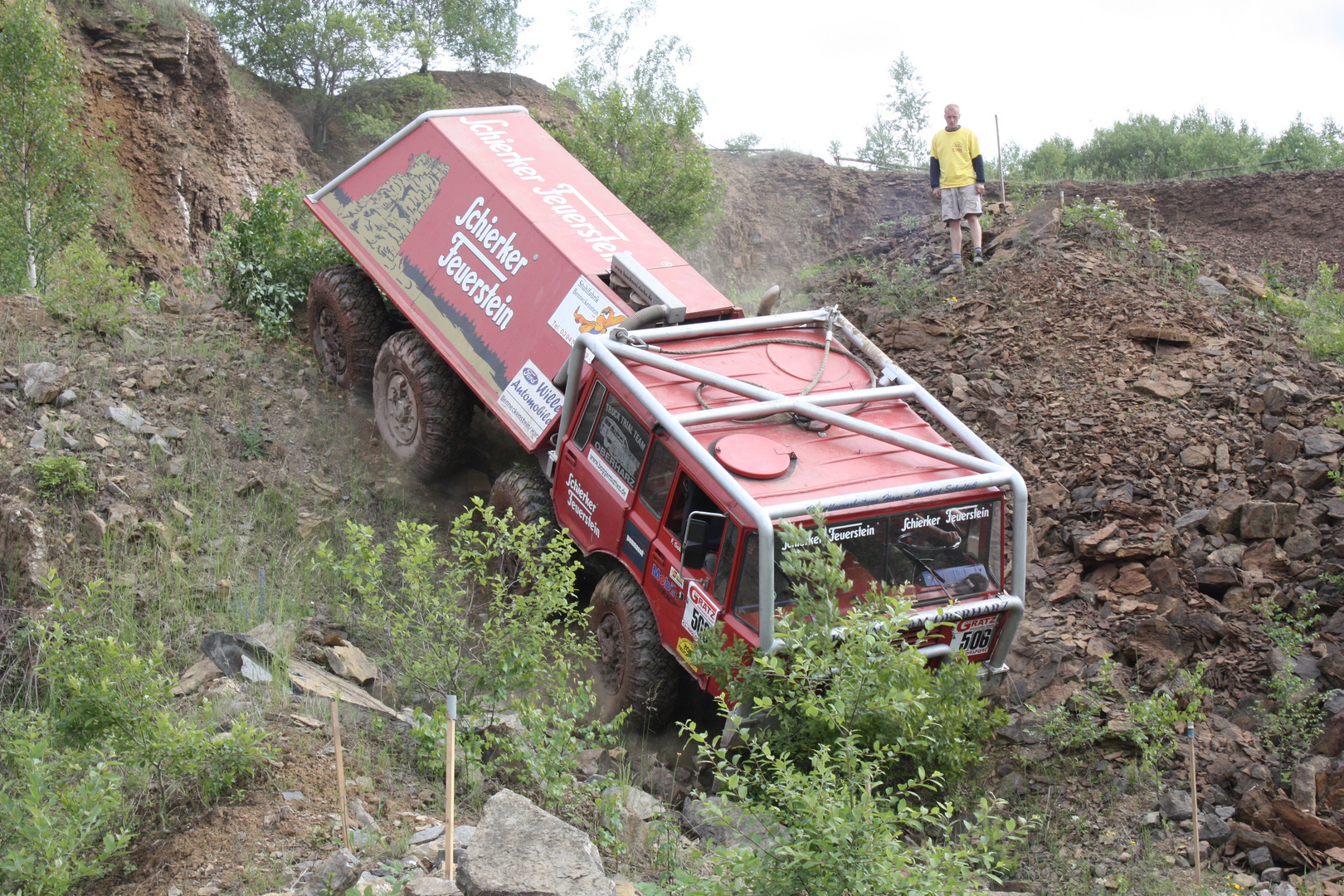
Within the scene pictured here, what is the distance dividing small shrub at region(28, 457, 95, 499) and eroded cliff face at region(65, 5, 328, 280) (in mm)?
7093

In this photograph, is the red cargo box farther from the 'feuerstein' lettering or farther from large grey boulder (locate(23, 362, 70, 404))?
large grey boulder (locate(23, 362, 70, 404))

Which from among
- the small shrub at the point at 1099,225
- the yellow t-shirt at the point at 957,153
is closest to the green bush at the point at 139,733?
the yellow t-shirt at the point at 957,153

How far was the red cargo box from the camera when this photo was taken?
7426mm

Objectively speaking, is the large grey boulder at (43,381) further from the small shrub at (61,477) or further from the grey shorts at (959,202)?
the grey shorts at (959,202)

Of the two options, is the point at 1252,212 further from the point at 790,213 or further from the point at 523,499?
the point at 523,499

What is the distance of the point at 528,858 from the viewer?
156 inches

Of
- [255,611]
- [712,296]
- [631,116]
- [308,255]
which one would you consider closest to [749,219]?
[631,116]

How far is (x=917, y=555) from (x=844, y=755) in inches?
85.3

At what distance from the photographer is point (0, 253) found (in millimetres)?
11180

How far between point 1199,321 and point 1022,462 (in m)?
2.62

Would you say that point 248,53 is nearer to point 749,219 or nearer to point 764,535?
point 749,219

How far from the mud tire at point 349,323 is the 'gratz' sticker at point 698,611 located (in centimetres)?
468

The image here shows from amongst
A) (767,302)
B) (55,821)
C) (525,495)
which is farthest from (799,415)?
(55,821)

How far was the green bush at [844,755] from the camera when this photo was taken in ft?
11.0
